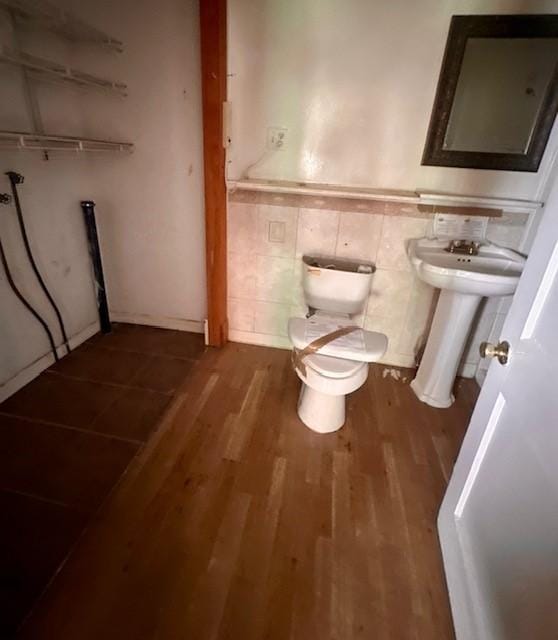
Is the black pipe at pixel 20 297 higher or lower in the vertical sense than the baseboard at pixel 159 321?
higher

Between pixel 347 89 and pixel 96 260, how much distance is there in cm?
184

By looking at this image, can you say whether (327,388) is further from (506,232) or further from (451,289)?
(506,232)

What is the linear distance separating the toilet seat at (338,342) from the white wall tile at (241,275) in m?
0.64

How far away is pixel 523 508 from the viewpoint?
75 centimetres

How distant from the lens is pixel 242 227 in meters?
2.09

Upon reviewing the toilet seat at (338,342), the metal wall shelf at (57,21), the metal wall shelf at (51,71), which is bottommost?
the toilet seat at (338,342)

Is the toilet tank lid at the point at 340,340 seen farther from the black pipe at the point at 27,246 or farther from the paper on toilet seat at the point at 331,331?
the black pipe at the point at 27,246

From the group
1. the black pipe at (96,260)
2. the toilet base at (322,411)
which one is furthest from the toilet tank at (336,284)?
the black pipe at (96,260)

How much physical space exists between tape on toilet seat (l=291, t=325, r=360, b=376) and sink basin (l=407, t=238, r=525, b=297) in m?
0.46

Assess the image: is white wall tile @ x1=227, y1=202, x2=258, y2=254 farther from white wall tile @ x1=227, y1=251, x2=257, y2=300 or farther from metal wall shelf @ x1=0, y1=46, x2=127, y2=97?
metal wall shelf @ x1=0, y1=46, x2=127, y2=97

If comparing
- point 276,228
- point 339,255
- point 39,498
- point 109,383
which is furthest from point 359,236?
point 39,498

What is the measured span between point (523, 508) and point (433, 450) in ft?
3.07

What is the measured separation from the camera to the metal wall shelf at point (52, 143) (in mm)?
1410

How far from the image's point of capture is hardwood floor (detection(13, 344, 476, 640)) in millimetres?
1000
